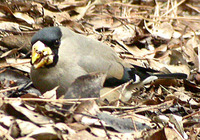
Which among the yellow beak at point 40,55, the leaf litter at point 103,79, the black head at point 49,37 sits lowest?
the leaf litter at point 103,79

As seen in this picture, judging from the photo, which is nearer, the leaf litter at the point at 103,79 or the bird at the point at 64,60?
the leaf litter at the point at 103,79

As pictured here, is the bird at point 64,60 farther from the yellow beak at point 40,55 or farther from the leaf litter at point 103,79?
the leaf litter at point 103,79

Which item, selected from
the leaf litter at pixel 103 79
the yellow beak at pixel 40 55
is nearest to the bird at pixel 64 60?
the yellow beak at pixel 40 55

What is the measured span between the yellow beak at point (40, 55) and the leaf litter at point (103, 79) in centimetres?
28

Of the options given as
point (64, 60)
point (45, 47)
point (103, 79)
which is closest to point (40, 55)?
point (45, 47)

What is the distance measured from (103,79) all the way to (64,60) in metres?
0.45

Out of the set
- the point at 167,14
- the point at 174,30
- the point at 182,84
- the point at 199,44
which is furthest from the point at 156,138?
the point at 167,14

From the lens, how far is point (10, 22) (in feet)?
A: 14.8

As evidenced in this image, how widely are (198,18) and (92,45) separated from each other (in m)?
3.13

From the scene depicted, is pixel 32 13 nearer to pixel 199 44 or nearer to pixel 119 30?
pixel 119 30

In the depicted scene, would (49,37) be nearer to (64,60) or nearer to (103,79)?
(64,60)

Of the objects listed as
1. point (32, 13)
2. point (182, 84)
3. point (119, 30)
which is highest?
point (32, 13)

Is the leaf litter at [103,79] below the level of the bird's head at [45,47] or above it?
below

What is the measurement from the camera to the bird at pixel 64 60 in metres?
3.50
